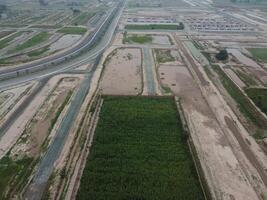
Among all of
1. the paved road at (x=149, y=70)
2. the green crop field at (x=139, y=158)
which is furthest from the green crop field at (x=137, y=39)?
the green crop field at (x=139, y=158)

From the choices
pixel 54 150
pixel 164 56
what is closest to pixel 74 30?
pixel 164 56

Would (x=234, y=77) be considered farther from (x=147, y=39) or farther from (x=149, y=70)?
(x=147, y=39)

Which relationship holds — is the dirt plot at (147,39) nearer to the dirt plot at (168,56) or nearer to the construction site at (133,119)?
the construction site at (133,119)

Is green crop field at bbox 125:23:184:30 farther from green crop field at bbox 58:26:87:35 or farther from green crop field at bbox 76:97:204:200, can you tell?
green crop field at bbox 76:97:204:200

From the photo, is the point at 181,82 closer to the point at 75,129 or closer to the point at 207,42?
the point at 75,129

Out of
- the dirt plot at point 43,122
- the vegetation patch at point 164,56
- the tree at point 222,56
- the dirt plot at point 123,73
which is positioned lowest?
the dirt plot at point 43,122

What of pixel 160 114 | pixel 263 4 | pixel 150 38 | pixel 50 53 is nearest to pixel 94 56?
pixel 50 53

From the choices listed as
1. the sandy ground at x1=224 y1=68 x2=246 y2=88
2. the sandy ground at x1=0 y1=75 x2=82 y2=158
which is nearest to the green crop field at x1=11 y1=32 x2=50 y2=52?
the sandy ground at x1=0 y1=75 x2=82 y2=158
